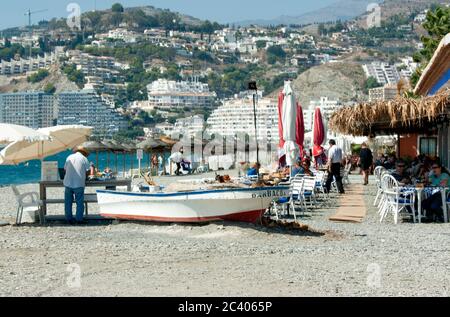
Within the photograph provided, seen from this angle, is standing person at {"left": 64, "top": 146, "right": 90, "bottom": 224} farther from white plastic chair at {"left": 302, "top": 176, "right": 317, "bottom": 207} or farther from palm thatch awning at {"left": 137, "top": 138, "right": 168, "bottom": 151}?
palm thatch awning at {"left": 137, "top": 138, "right": 168, "bottom": 151}

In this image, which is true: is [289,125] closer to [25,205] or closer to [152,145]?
[25,205]

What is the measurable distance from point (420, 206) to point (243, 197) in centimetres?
307

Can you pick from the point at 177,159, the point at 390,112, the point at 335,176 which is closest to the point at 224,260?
the point at 390,112

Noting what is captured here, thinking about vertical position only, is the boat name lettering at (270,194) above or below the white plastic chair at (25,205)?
above

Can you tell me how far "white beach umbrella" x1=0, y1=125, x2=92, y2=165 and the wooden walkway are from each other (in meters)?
4.98

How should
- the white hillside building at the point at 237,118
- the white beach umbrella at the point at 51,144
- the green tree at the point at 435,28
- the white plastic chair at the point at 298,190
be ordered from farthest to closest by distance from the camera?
the white hillside building at the point at 237,118 < the green tree at the point at 435,28 < the white plastic chair at the point at 298,190 < the white beach umbrella at the point at 51,144

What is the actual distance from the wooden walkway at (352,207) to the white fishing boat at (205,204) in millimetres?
2421

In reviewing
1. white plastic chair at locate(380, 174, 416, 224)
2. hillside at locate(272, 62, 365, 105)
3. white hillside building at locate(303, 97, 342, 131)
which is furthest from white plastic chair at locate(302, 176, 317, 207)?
hillside at locate(272, 62, 365, 105)

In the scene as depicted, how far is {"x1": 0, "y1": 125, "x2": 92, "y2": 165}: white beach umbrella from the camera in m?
15.3

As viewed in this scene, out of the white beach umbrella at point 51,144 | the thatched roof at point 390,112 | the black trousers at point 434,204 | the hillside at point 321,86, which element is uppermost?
the hillside at point 321,86

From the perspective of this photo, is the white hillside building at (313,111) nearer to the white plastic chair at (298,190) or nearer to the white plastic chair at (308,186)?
the white plastic chair at (308,186)

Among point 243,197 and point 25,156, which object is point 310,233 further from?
point 25,156

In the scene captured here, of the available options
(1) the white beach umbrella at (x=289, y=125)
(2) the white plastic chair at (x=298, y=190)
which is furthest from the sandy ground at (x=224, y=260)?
(1) the white beach umbrella at (x=289, y=125)

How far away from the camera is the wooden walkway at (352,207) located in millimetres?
14438
